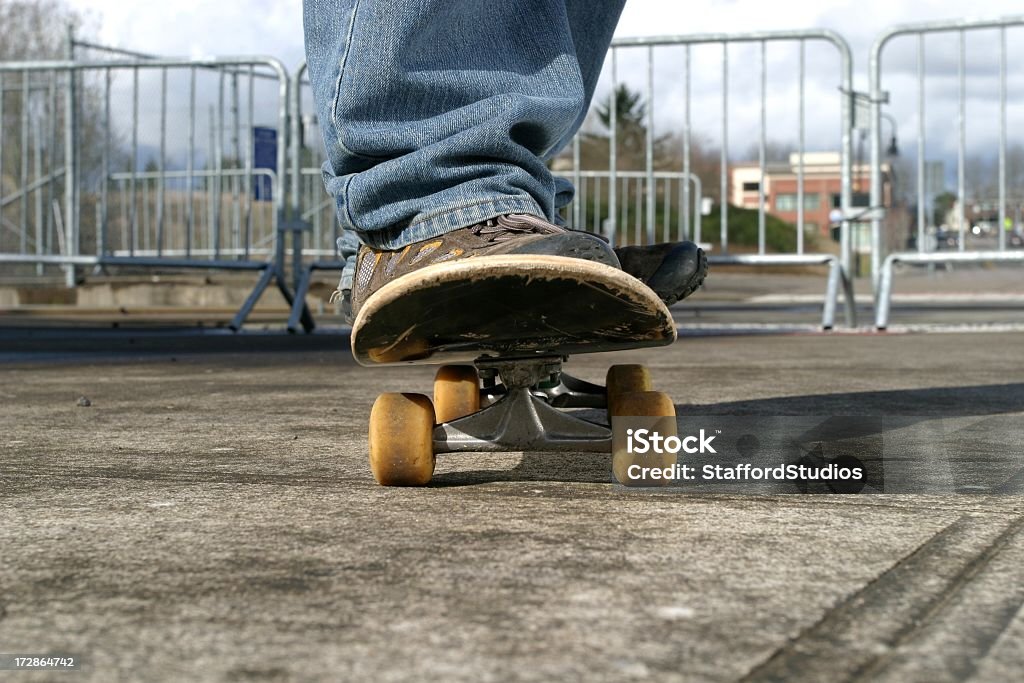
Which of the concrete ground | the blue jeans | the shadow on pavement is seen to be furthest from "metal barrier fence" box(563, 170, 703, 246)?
the concrete ground

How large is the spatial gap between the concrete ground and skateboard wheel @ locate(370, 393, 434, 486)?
0.10ft

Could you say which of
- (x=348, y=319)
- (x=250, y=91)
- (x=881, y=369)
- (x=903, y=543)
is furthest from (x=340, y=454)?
(x=250, y=91)

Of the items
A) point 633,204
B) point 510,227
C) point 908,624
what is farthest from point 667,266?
point 633,204

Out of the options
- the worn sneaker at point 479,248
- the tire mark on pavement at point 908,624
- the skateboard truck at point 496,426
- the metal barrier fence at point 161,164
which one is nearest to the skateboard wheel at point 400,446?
the skateboard truck at point 496,426

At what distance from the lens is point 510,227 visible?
60.2 inches

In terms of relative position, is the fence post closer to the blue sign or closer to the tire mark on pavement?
the blue sign

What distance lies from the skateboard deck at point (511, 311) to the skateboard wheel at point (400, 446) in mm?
92

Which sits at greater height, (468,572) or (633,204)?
(633,204)

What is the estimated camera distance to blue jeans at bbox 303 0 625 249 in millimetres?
1603

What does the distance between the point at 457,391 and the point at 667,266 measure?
581 mm

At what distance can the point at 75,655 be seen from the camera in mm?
727

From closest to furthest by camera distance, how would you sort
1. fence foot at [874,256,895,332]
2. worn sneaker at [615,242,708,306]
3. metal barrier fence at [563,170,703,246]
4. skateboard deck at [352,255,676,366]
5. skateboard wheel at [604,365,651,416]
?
skateboard deck at [352,255,676,366], worn sneaker at [615,242,708,306], skateboard wheel at [604,365,651,416], fence foot at [874,256,895,332], metal barrier fence at [563,170,703,246]

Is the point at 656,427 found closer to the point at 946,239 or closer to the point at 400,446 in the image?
the point at 400,446

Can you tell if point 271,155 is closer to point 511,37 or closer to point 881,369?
point 881,369
